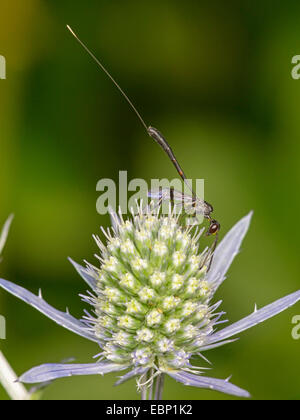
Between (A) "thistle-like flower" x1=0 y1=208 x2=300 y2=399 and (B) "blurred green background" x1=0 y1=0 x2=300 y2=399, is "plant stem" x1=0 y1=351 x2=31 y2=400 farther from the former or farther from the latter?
(B) "blurred green background" x1=0 y1=0 x2=300 y2=399

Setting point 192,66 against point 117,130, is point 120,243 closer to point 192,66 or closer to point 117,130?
point 117,130

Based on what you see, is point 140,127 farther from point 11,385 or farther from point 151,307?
point 11,385

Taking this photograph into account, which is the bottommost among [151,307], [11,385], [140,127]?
[11,385]

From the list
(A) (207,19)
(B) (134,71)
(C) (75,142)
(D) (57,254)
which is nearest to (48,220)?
(D) (57,254)

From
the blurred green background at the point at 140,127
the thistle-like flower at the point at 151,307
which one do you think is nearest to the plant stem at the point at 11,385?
the thistle-like flower at the point at 151,307

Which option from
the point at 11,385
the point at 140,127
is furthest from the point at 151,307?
the point at 140,127

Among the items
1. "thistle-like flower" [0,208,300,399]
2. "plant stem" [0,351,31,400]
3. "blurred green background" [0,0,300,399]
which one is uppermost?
"blurred green background" [0,0,300,399]

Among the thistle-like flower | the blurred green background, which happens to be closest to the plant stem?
the thistle-like flower
